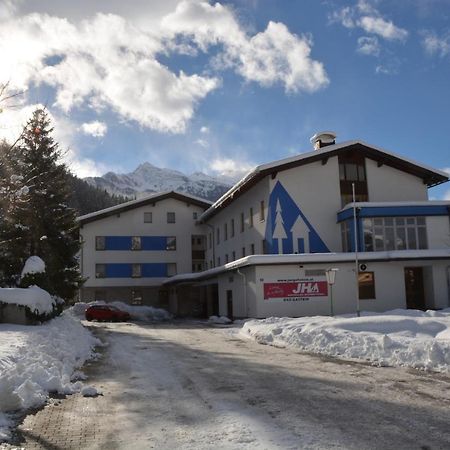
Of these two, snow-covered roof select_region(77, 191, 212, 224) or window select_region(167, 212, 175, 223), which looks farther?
window select_region(167, 212, 175, 223)

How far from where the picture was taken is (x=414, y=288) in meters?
31.0

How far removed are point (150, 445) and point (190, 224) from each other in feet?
158

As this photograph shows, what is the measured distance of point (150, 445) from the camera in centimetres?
583

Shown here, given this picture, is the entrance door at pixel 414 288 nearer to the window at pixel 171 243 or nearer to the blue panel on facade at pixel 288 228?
the blue panel on facade at pixel 288 228

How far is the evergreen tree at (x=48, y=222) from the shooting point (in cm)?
2689

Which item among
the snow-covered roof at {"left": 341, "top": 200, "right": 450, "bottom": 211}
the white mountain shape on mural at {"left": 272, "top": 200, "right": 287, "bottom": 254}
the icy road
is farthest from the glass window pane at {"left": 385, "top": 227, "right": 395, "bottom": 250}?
the icy road

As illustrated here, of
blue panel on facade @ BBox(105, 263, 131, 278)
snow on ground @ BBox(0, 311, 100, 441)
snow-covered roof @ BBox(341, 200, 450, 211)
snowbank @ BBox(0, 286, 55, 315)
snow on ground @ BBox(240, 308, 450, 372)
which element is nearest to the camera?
snow on ground @ BBox(0, 311, 100, 441)

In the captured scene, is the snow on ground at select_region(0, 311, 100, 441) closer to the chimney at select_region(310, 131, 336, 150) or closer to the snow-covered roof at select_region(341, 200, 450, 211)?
the snow-covered roof at select_region(341, 200, 450, 211)

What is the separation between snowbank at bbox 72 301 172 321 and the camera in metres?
44.7

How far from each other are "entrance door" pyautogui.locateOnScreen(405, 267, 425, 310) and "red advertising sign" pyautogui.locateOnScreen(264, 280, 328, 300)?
578 centimetres

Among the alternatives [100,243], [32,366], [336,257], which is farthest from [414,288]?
[100,243]

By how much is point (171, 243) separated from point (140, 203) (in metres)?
5.16

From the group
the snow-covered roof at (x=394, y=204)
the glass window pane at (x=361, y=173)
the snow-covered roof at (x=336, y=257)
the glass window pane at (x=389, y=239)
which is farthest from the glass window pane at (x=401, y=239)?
the glass window pane at (x=361, y=173)

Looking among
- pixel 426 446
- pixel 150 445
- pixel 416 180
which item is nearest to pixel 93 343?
pixel 150 445
